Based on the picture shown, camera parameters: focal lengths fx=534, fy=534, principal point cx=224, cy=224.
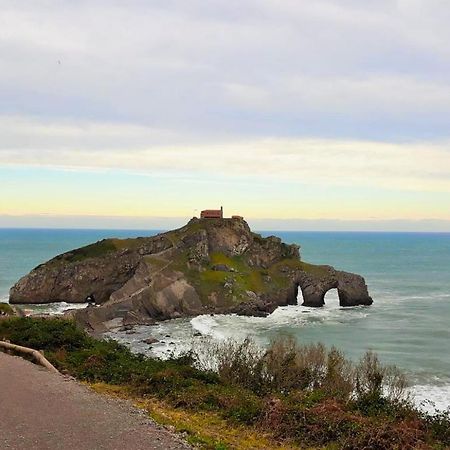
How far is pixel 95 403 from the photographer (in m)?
19.3

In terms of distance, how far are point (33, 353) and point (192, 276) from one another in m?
65.5

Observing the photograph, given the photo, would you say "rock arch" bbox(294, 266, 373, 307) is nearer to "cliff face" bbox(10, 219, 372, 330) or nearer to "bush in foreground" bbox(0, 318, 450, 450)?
"cliff face" bbox(10, 219, 372, 330)

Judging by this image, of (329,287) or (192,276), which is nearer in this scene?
(192,276)

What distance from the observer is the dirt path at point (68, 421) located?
49.9 ft

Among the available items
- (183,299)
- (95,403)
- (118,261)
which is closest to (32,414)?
(95,403)

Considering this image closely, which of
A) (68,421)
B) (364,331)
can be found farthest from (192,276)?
(68,421)

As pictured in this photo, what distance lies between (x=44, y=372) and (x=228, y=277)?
70.8m

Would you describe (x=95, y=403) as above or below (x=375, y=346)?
above

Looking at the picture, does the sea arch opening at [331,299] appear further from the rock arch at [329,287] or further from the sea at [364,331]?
the rock arch at [329,287]

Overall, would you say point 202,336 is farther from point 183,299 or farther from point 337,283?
point 337,283

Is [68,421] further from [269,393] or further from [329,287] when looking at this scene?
[329,287]

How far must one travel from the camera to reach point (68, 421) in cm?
1703

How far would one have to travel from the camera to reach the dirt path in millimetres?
15203

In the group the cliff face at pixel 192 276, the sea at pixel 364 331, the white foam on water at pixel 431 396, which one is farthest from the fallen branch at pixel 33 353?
the cliff face at pixel 192 276
